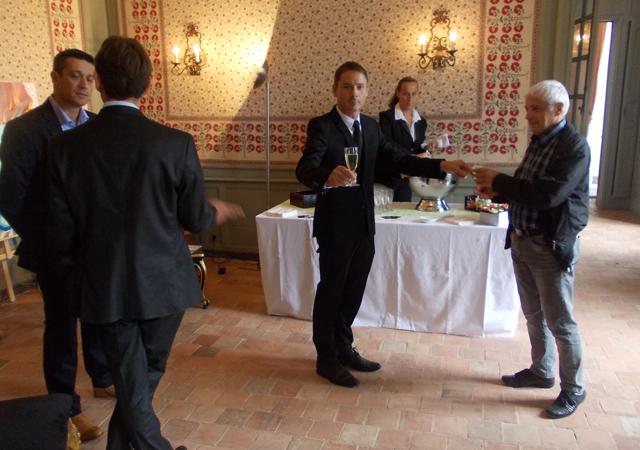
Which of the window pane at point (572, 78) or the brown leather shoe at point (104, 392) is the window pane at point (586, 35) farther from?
the brown leather shoe at point (104, 392)

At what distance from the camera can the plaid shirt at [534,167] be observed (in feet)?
7.94

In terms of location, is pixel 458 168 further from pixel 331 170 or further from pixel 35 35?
pixel 35 35

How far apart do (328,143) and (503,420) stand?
1626mm

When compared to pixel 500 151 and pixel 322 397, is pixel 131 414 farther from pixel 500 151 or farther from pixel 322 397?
pixel 500 151

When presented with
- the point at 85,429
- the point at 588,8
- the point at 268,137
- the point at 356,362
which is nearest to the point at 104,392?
the point at 85,429

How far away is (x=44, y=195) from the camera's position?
222 cm

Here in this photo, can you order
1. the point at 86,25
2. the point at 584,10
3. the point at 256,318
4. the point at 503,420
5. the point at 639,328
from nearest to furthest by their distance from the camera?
the point at 503,420 → the point at 639,328 → the point at 256,318 → the point at 584,10 → the point at 86,25

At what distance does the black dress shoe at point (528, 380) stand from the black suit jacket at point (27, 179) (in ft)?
8.01

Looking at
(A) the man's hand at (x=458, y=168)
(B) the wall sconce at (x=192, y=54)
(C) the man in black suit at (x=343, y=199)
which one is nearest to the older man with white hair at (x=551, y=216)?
(A) the man's hand at (x=458, y=168)

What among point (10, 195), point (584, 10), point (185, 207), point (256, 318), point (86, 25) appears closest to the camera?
point (185, 207)

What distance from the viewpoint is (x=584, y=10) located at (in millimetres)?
4469

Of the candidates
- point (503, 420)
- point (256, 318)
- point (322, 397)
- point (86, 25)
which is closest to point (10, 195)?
point (322, 397)

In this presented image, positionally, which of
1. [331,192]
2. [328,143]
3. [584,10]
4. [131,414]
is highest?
[584,10]

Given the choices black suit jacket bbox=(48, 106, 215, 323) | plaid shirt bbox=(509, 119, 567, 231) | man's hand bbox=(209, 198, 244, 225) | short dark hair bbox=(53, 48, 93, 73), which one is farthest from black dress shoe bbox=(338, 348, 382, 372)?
short dark hair bbox=(53, 48, 93, 73)
